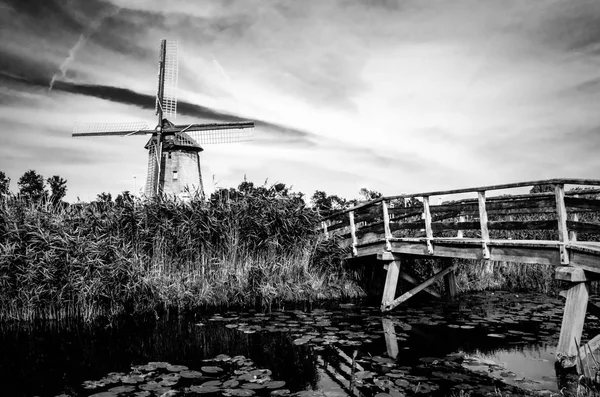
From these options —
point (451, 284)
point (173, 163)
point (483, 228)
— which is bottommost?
point (451, 284)

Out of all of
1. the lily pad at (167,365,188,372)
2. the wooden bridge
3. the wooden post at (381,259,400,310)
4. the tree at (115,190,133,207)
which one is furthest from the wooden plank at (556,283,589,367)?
the tree at (115,190,133,207)

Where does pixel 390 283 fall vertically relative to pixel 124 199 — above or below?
below

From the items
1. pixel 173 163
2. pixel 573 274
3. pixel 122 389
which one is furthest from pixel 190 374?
pixel 173 163

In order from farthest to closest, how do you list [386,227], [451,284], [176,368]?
[451,284]
[386,227]
[176,368]

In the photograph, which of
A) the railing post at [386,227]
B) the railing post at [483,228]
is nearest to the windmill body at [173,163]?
the railing post at [386,227]

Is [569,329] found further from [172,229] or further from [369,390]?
[172,229]

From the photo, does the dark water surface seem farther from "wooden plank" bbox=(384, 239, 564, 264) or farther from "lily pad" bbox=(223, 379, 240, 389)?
"wooden plank" bbox=(384, 239, 564, 264)

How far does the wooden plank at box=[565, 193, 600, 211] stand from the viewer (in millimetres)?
6152

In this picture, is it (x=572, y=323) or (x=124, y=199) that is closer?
(x=572, y=323)

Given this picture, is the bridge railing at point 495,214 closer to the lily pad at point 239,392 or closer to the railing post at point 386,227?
the railing post at point 386,227

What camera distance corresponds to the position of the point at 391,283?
33.4 feet

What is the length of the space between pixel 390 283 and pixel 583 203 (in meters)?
4.75

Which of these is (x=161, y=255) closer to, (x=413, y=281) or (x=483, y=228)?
(x=413, y=281)

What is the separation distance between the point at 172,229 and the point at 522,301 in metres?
8.67
